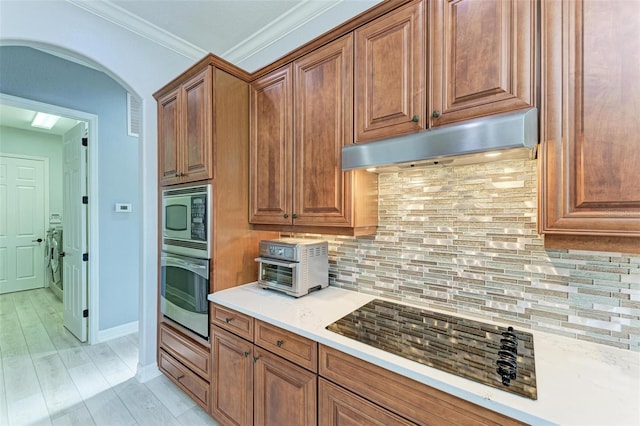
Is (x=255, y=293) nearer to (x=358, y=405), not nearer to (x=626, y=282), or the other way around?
(x=358, y=405)

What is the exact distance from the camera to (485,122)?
3.32 feet

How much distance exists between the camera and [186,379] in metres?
2.00

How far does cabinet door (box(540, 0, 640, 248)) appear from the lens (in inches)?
33.6

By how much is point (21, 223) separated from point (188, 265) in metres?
5.05

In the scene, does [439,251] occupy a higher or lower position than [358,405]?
higher

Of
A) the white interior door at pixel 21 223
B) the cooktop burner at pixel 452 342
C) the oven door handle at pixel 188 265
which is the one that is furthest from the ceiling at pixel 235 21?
the white interior door at pixel 21 223

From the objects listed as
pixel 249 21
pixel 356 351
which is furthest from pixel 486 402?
pixel 249 21

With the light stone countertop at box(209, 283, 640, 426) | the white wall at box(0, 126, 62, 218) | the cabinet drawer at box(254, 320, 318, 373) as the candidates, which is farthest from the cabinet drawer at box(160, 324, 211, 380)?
the white wall at box(0, 126, 62, 218)

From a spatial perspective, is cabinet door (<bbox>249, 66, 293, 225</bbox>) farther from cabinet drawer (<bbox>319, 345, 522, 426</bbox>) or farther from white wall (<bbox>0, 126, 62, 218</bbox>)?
white wall (<bbox>0, 126, 62, 218</bbox>)

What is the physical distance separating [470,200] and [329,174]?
2.46ft

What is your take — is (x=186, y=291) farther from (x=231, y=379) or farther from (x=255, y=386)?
(x=255, y=386)

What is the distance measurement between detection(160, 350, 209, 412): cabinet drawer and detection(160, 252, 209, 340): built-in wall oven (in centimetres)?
32

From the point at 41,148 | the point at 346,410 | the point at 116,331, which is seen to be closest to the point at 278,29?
the point at 346,410

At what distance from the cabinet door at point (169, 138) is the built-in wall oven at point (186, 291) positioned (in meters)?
0.63
